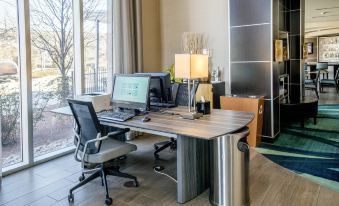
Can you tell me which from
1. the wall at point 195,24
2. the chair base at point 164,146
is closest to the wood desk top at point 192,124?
the chair base at point 164,146

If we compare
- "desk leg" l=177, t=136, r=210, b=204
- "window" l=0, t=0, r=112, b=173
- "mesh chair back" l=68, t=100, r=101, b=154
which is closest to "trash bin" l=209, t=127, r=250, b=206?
"desk leg" l=177, t=136, r=210, b=204

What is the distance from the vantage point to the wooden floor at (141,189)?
2.76 metres

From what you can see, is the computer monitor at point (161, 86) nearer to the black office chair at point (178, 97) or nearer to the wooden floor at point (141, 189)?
the black office chair at point (178, 97)

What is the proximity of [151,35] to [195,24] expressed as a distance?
86 cm

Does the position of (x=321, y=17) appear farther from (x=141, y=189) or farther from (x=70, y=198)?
(x=70, y=198)

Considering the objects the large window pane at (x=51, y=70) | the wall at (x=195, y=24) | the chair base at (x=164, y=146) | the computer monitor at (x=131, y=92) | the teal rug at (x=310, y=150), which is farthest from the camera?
the wall at (x=195, y=24)

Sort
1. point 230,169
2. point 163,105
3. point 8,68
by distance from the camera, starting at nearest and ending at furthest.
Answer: point 230,169 → point 8,68 → point 163,105

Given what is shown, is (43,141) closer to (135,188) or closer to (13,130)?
(13,130)

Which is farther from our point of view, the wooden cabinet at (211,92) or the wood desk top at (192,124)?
the wooden cabinet at (211,92)

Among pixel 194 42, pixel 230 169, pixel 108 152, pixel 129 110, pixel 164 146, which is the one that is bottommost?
pixel 164 146

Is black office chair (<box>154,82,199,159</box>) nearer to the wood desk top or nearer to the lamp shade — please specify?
the wood desk top

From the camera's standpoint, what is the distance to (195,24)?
5.32 meters

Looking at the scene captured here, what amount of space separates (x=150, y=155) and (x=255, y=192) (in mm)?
1622

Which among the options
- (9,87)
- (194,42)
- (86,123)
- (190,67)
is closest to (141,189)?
(86,123)
